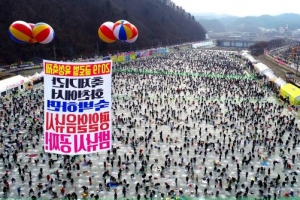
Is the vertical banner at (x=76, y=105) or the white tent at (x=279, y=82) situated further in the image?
the white tent at (x=279, y=82)

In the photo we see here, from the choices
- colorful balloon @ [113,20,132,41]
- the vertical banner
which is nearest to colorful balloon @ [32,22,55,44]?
colorful balloon @ [113,20,132,41]

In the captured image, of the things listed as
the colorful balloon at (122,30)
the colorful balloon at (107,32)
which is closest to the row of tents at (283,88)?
the colorful balloon at (122,30)

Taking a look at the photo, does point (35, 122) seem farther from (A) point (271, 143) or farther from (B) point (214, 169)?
(A) point (271, 143)

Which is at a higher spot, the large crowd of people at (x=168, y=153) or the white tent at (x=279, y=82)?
the white tent at (x=279, y=82)

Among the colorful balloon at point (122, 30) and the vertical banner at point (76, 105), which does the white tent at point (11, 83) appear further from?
the vertical banner at point (76, 105)

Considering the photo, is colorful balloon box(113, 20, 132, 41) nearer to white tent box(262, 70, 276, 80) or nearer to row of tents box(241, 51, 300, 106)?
row of tents box(241, 51, 300, 106)

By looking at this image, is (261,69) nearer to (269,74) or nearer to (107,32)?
(269,74)

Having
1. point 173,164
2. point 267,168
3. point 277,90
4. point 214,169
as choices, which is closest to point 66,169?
point 173,164
